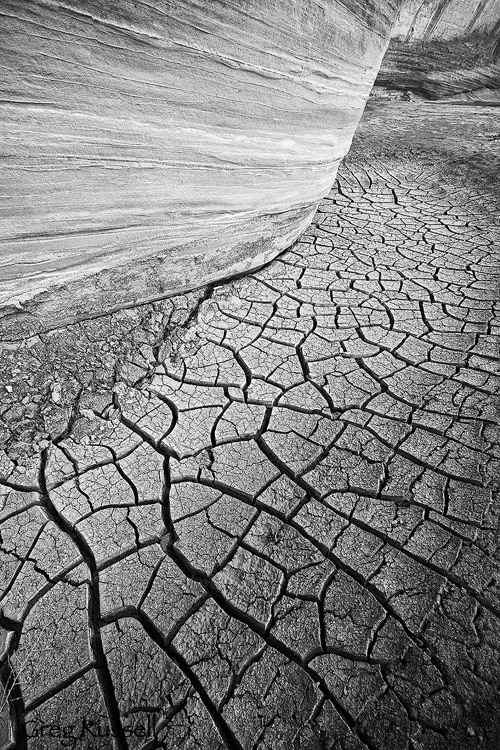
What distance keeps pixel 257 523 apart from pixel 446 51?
6.86 m

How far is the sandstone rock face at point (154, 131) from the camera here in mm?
1601

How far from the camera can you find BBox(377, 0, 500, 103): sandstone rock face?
5.72 metres

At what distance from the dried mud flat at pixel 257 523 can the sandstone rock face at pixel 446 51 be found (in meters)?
4.86

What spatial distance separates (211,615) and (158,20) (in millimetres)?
1931

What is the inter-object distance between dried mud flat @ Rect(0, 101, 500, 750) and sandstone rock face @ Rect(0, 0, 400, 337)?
8.7 inches

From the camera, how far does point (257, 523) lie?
1593 millimetres

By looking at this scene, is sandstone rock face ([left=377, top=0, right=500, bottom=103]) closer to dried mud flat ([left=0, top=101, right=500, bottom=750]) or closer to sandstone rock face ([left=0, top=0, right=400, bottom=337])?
sandstone rock face ([left=0, top=0, right=400, bottom=337])

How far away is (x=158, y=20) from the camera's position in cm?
165

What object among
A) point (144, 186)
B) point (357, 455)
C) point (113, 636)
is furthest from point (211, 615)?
point (144, 186)

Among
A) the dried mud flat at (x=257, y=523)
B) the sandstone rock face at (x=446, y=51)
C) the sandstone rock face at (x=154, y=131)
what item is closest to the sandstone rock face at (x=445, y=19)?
the sandstone rock face at (x=446, y=51)

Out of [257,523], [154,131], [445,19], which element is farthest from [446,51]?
[257,523]

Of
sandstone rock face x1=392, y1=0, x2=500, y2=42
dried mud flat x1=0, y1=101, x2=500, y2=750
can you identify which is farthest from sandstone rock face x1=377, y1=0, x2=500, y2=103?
dried mud flat x1=0, y1=101, x2=500, y2=750

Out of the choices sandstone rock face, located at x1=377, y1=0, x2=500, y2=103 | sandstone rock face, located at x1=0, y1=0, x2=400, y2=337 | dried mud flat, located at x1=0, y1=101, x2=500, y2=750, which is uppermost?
sandstone rock face, located at x1=377, y1=0, x2=500, y2=103

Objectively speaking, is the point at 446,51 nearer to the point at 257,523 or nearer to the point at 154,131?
the point at 154,131
